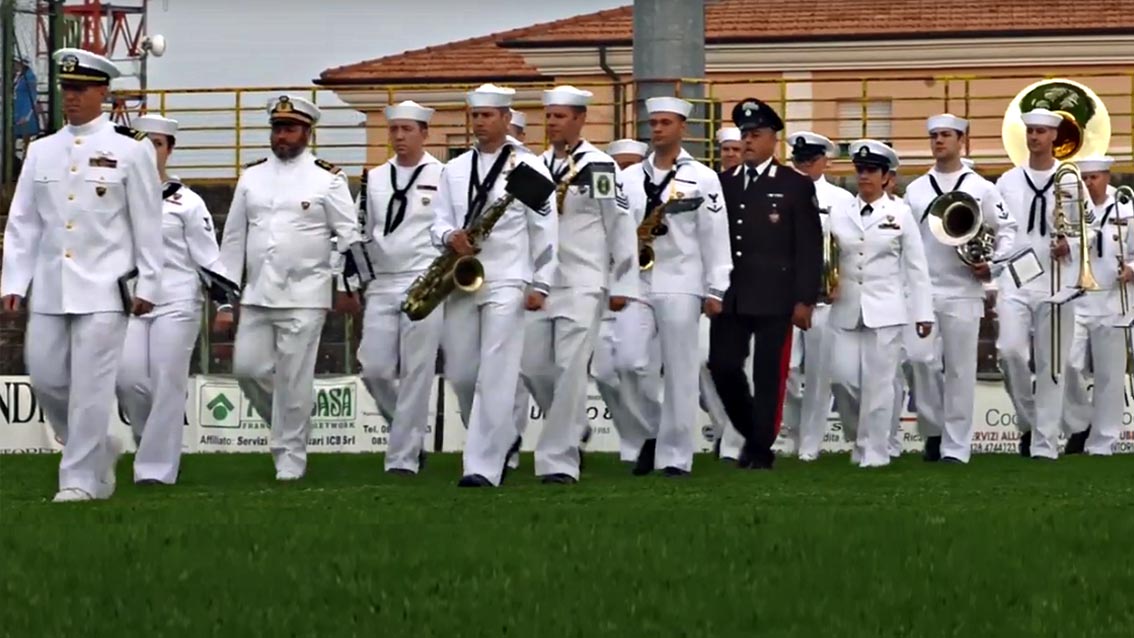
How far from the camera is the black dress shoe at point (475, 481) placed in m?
16.3

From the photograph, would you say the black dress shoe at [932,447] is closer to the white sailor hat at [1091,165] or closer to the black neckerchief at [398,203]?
the white sailor hat at [1091,165]

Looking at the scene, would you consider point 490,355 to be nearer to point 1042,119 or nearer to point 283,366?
point 283,366

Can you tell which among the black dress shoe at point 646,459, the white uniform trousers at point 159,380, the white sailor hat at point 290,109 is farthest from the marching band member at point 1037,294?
the white uniform trousers at point 159,380

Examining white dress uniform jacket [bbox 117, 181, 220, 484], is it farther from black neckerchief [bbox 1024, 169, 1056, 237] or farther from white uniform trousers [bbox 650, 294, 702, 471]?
black neckerchief [bbox 1024, 169, 1056, 237]

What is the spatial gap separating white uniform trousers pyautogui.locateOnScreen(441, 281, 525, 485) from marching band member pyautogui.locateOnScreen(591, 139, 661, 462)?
2.77 metres

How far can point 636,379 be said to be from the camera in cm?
1939

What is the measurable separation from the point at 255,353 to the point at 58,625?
7.14 metres

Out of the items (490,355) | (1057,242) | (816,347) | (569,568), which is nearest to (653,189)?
(490,355)

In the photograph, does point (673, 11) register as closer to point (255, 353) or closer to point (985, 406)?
point (985, 406)

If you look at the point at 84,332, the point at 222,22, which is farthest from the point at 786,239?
the point at 222,22

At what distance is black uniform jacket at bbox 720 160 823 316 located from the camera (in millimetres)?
18188

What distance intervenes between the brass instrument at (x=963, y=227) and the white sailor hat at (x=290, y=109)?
185 inches

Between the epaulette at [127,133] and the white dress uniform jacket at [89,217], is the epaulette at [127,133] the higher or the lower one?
the higher one

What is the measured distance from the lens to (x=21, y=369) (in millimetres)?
28922
